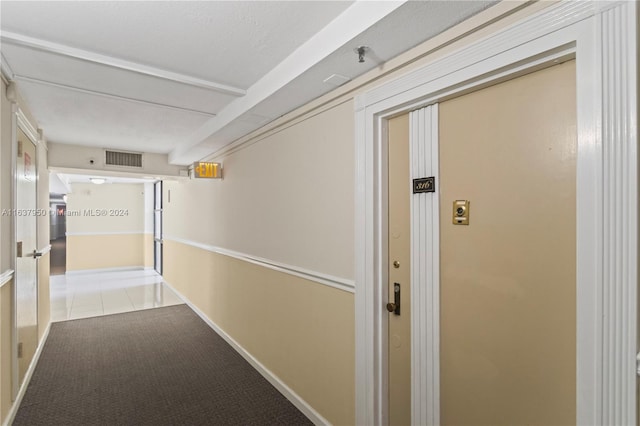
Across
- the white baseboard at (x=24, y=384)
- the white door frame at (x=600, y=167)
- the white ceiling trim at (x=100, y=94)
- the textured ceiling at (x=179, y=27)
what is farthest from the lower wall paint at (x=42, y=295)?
the white door frame at (x=600, y=167)

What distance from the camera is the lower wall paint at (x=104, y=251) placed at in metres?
8.15

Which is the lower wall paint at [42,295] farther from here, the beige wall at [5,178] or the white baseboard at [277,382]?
the white baseboard at [277,382]

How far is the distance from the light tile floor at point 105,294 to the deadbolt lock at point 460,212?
524cm

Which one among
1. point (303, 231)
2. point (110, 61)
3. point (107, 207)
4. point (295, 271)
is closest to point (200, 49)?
point (110, 61)

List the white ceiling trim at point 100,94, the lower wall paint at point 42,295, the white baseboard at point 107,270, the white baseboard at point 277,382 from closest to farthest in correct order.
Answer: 1. the white ceiling trim at point 100,94
2. the white baseboard at point 277,382
3. the lower wall paint at point 42,295
4. the white baseboard at point 107,270

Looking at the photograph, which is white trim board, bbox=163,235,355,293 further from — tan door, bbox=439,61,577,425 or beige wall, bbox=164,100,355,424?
tan door, bbox=439,61,577,425

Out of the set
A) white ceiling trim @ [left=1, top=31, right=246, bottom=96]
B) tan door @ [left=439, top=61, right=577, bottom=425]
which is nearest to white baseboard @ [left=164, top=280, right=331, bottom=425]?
tan door @ [left=439, top=61, right=577, bottom=425]

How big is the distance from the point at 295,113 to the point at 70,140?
350cm

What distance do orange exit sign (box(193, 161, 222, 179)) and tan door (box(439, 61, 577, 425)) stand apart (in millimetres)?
3056

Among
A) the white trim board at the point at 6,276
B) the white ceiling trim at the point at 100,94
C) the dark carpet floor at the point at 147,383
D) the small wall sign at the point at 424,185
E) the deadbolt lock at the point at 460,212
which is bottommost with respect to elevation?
the dark carpet floor at the point at 147,383

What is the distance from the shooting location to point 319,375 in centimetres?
238

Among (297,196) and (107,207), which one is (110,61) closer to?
(297,196)

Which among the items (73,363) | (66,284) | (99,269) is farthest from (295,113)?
(99,269)

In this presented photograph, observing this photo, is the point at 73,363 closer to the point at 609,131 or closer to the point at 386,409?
the point at 386,409
